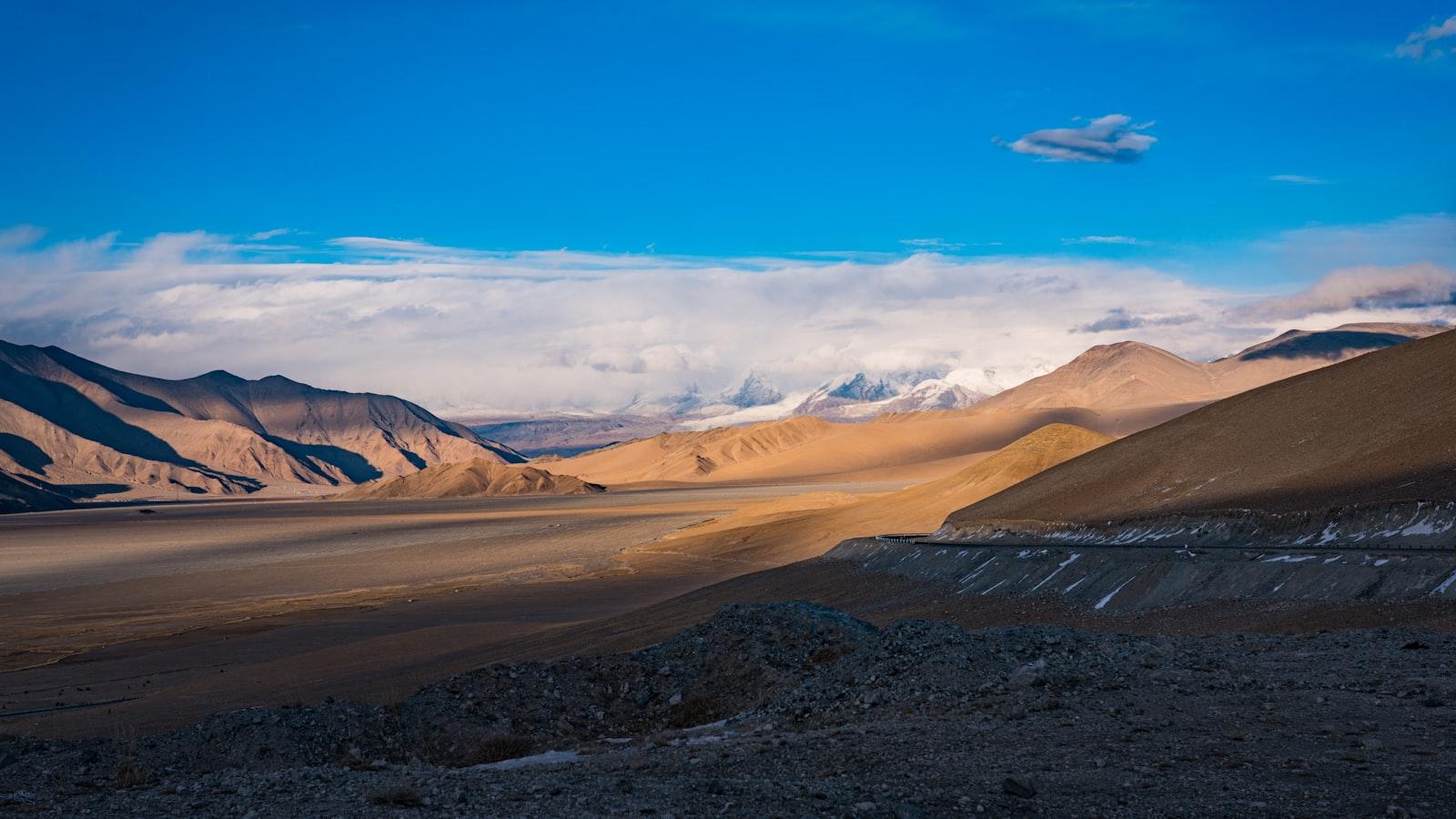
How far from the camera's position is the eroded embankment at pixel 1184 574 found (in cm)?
2064

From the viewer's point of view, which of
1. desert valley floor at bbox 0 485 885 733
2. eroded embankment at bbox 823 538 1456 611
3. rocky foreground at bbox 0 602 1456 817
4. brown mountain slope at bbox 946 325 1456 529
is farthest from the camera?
brown mountain slope at bbox 946 325 1456 529

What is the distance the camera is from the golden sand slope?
5897 centimetres

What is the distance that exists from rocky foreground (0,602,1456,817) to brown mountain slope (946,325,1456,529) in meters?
16.8

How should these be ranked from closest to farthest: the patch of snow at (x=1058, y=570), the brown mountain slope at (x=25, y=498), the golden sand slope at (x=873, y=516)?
the patch of snow at (x=1058, y=570), the golden sand slope at (x=873, y=516), the brown mountain slope at (x=25, y=498)

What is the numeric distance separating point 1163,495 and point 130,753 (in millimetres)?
37707

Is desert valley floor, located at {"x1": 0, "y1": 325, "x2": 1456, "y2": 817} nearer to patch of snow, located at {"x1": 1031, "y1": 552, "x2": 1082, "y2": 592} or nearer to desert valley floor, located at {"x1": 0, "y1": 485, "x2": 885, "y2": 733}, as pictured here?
patch of snow, located at {"x1": 1031, "y1": 552, "x2": 1082, "y2": 592}

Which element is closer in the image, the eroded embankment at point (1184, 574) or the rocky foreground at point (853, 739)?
the rocky foreground at point (853, 739)

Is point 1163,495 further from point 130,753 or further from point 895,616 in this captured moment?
point 130,753

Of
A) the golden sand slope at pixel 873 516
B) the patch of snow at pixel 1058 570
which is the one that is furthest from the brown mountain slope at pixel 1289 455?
the golden sand slope at pixel 873 516

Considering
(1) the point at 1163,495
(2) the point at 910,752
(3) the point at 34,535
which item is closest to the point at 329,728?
(2) the point at 910,752

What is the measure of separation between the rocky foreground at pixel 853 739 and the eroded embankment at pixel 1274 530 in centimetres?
1058

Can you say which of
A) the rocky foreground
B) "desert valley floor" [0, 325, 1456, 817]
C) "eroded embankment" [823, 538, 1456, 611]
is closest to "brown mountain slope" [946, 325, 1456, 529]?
"desert valley floor" [0, 325, 1456, 817]

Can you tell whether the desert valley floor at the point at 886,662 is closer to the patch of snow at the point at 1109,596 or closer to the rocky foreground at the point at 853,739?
the rocky foreground at the point at 853,739

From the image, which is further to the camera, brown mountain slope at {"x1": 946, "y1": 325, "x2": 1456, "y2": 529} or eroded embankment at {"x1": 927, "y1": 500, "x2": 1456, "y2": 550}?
brown mountain slope at {"x1": 946, "y1": 325, "x2": 1456, "y2": 529}
